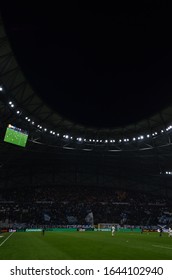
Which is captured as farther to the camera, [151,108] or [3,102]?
[151,108]

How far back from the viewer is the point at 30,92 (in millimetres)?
43812

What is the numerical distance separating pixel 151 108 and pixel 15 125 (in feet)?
79.5

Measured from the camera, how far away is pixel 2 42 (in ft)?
108

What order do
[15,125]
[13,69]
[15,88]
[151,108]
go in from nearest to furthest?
1. [13,69]
2. [15,88]
3. [151,108]
4. [15,125]

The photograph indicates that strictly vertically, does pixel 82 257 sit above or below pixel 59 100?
below

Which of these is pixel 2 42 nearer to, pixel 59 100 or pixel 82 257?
pixel 59 100
